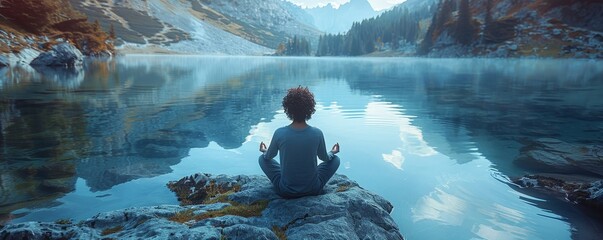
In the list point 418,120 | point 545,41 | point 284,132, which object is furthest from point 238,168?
point 545,41

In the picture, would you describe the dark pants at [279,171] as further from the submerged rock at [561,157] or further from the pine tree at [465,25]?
the pine tree at [465,25]

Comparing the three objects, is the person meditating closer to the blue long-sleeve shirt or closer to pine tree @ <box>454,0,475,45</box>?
the blue long-sleeve shirt

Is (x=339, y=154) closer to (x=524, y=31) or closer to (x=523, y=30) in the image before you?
(x=524, y=31)

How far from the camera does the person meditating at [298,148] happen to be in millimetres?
7293

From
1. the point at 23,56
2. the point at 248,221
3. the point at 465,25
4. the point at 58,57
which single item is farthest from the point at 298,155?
the point at 465,25

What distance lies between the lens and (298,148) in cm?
729

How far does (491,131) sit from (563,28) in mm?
149979

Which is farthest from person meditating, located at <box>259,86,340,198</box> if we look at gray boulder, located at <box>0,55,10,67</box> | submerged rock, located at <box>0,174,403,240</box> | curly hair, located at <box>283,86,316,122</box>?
gray boulder, located at <box>0,55,10,67</box>

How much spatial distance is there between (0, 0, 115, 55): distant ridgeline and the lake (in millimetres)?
58295

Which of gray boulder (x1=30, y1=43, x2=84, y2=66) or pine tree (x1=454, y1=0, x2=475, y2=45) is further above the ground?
pine tree (x1=454, y1=0, x2=475, y2=45)

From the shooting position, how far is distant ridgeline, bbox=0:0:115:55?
2905 inches

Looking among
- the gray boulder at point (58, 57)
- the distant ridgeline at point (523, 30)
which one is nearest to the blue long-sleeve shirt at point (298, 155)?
the gray boulder at point (58, 57)

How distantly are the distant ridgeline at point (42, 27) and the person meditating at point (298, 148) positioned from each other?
79.8 meters

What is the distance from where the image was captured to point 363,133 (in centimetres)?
1875
